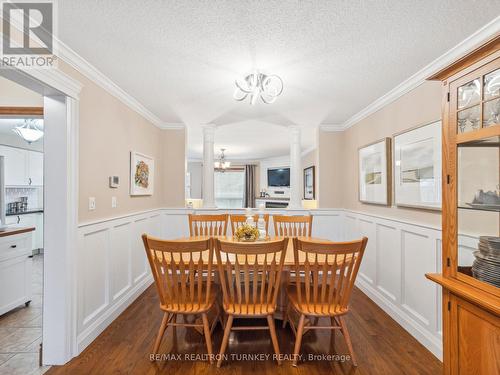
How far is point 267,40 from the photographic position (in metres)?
1.82

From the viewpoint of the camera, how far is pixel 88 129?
7.43ft

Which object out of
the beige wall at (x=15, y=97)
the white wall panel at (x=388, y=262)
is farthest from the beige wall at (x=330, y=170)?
the beige wall at (x=15, y=97)

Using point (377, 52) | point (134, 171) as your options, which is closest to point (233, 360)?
point (134, 171)

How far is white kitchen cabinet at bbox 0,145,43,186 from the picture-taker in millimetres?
4854

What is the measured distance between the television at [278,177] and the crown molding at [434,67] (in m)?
4.97

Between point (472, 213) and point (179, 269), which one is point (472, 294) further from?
point (179, 269)

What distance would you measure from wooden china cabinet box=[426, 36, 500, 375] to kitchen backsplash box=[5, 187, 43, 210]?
21.4 feet

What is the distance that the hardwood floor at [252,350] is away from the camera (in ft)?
6.28

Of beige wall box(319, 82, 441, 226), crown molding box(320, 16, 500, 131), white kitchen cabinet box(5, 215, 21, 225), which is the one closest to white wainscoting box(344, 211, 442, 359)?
beige wall box(319, 82, 441, 226)

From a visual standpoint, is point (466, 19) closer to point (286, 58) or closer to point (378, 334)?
point (286, 58)

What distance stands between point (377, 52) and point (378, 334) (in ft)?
7.93

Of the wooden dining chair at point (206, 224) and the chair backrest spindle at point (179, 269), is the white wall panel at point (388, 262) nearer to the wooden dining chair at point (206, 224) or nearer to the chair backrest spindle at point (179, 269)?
the wooden dining chair at point (206, 224)

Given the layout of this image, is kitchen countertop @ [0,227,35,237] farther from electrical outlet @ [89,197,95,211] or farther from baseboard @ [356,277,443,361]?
baseboard @ [356,277,443,361]

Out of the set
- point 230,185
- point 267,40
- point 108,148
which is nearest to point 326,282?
point 267,40
